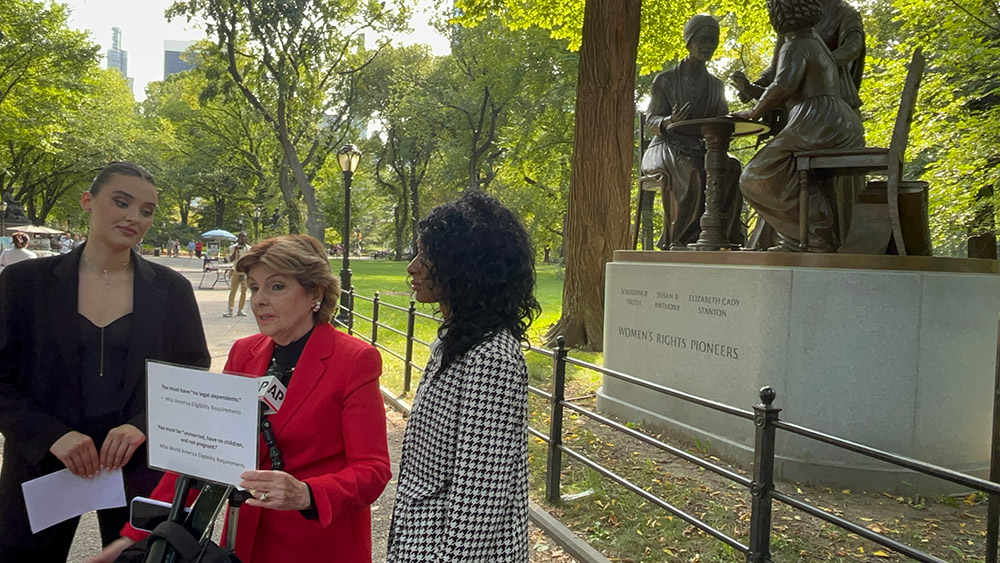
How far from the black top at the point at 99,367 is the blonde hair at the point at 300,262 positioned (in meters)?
0.63

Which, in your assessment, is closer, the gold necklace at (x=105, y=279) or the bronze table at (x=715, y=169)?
the gold necklace at (x=105, y=279)

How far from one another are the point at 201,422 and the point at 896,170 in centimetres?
533

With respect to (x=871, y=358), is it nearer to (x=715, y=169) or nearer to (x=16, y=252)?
(x=715, y=169)

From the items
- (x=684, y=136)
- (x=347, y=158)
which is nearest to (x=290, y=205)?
(x=347, y=158)

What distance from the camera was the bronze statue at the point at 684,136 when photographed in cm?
796

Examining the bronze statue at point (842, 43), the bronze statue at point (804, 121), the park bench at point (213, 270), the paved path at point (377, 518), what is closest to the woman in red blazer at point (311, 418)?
the paved path at point (377, 518)

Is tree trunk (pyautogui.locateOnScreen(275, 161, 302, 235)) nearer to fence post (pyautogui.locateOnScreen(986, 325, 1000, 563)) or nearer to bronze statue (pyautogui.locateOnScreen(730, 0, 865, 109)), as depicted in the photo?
bronze statue (pyautogui.locateOnScreen(730, 0, 865, 109))

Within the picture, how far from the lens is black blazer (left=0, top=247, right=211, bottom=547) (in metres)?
2.46

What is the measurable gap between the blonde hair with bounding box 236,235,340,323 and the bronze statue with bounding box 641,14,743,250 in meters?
5.99

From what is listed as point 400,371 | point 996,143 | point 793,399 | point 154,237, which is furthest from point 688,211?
point 154,237

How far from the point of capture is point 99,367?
8.46 ft

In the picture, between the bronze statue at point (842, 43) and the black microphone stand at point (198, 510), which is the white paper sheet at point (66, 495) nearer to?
the black microphone stand at point (198, 510)

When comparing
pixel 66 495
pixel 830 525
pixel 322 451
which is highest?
pixel 322 451

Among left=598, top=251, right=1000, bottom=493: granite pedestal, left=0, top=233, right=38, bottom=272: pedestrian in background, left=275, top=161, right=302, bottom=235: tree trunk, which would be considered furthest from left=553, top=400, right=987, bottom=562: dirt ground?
left=275, top=161, right=302, bottom=235: tree trunk
